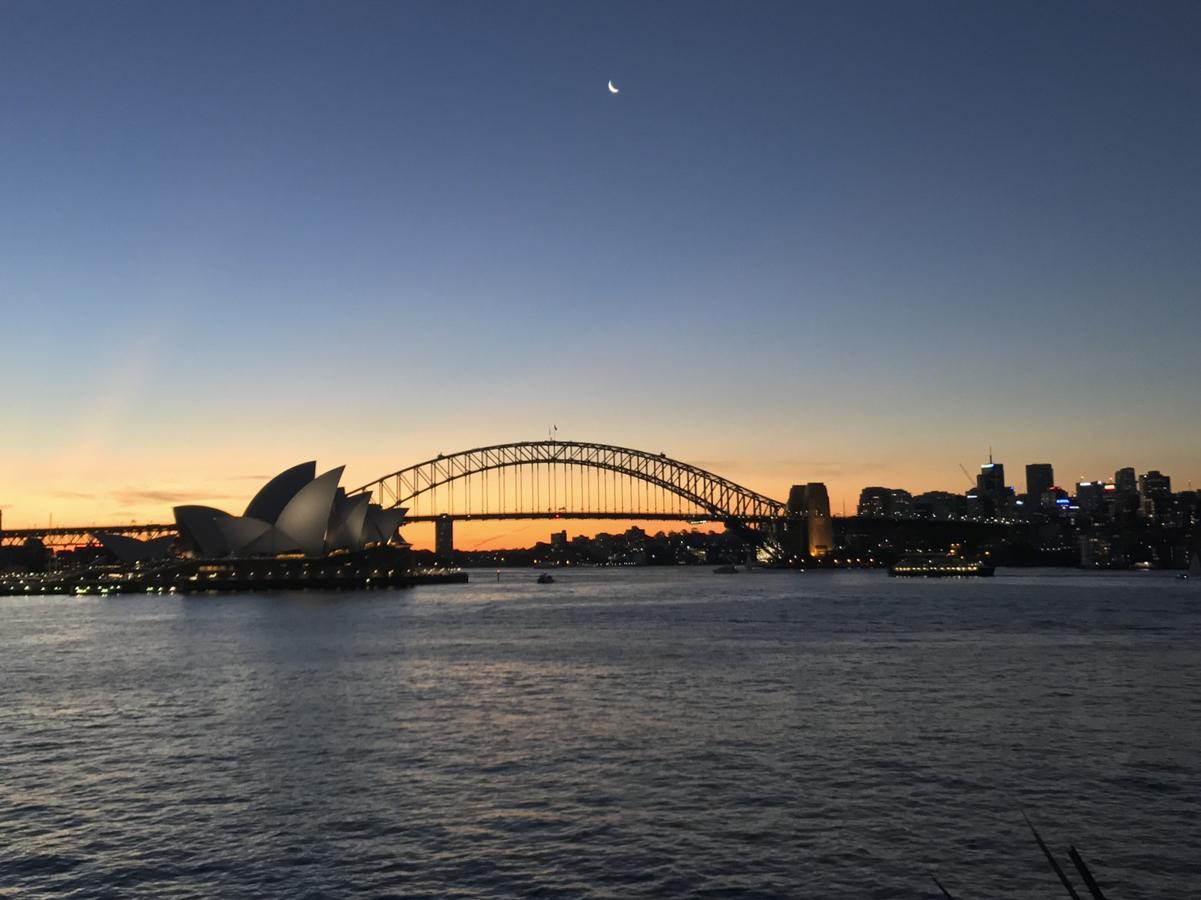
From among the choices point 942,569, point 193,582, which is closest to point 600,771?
point 193,582

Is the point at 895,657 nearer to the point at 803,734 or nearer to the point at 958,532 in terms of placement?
the point at 803,734

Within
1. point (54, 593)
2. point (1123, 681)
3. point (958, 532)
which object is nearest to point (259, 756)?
point (1123, 681)

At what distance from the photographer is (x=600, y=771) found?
65.8ft

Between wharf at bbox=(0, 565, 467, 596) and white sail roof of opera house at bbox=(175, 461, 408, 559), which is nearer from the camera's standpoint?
white sail roof of opera house at bbox=(175, 461, 408, 559)

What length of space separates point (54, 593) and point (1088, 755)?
135 metres

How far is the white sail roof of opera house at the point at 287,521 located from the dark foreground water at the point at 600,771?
7184 cm

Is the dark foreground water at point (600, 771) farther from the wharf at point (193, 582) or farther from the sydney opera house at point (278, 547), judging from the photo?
the wharf at point (193, 582)

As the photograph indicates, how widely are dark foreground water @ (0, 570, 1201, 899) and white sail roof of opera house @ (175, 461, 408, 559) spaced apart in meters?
71.8

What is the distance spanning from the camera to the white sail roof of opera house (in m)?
117

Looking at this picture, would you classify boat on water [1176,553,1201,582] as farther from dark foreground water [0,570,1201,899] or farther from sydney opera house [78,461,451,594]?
dark foreground water [0,570,1201,899]

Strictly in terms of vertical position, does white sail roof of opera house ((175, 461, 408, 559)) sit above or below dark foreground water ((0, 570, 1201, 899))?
above

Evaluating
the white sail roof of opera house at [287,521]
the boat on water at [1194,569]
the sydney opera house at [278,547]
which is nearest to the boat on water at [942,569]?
the boat on water at [1194,569]

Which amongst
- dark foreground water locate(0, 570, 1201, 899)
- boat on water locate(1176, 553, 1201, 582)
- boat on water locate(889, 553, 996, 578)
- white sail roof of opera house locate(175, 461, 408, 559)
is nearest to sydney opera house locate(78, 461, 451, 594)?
white sail roof of opera house locate(175, 461, 408, 559)

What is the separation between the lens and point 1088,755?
21.2 metres
